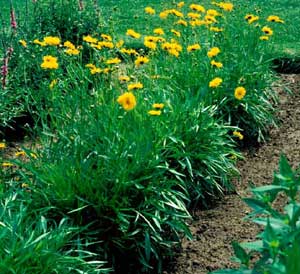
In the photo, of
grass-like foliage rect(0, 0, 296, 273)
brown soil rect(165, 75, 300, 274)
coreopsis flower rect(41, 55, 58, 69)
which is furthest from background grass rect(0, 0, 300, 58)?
coreopsis flower rect(41, 55, 58, 69)

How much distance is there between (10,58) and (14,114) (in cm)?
70

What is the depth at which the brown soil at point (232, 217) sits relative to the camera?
4082 mm

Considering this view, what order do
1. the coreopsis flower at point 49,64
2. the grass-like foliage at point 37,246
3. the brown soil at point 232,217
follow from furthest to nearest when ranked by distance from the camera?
the coreopsis flower at point 49,64
the brown soil at point 232,217
the grass-like foliage at point 37,246

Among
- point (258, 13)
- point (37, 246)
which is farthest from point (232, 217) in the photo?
point (258, 13)

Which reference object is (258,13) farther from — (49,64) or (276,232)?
(276,232)

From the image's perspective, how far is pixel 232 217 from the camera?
460 centimetres

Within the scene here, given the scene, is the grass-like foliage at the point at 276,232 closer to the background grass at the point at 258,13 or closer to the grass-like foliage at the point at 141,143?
the grass-like foliage at the point at 141,143

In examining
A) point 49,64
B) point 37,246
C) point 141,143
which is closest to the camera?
point 37,246

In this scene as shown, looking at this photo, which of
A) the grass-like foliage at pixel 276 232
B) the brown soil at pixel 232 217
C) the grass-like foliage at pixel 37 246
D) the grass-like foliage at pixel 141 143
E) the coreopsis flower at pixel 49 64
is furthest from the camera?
the coreopsis flower at pixel 49 64

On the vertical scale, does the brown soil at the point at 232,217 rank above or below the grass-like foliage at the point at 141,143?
below

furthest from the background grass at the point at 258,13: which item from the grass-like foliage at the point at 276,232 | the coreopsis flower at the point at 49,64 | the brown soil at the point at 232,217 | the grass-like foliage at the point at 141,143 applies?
the grass-like foliage at the point at 276,232

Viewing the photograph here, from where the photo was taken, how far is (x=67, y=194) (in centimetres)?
386

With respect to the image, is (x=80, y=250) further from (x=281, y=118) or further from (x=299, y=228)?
(x=281, y=118)

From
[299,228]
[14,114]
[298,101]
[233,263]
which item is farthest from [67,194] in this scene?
[298,101]
